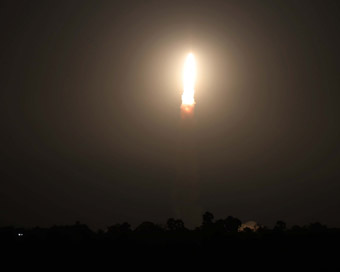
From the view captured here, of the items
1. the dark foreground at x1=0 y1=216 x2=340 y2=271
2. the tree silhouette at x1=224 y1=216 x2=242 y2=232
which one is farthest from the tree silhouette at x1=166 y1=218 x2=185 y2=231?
the dark foreground at x1=0 y1=216 x2=340 y2=271

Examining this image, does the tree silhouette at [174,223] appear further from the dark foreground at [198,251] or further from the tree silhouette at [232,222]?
the dark foreground at [198,251]

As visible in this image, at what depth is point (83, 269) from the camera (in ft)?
200

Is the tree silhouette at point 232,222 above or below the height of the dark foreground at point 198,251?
above

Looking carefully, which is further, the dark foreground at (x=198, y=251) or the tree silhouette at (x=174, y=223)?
the tree silhouette at (x=174, y=223)

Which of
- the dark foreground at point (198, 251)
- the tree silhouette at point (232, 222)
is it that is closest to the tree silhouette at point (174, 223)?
the tree silhouette at point (232, 222)

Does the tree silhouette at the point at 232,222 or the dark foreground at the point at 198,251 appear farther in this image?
the tree silhouette at the point at 232,222

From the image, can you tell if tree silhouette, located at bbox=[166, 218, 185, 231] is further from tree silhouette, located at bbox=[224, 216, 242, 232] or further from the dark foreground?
the dark foreground

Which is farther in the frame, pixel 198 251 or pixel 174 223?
pixel 174 223

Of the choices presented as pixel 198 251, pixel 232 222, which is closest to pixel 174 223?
pixel 232 222

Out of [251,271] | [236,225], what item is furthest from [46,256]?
[236,225]

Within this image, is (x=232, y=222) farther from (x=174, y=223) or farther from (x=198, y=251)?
(x=198, y=251)

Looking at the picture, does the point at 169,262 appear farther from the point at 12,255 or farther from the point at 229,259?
the point at 12,255

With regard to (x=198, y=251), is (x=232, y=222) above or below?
above

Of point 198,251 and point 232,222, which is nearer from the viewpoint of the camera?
point 198,251
